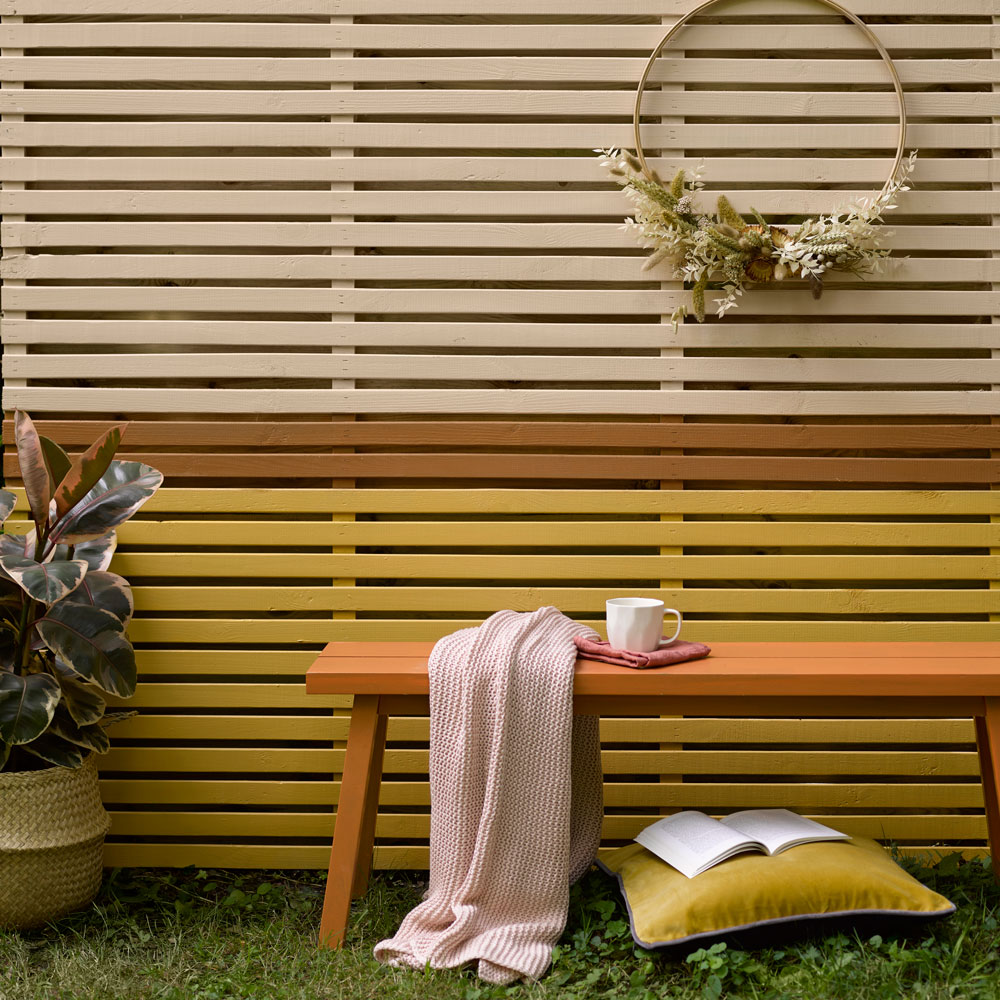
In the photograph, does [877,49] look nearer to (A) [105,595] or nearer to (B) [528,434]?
(B) [528,434]

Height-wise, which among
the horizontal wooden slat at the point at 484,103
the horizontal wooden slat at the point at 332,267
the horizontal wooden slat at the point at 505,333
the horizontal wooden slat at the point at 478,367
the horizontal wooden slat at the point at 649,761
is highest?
the horizontal wooden slat at the point at 484,103

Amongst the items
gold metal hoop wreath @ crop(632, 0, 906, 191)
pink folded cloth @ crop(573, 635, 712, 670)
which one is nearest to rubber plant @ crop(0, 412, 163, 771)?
pink folded cloth @ crop(573, 635, 712, 670)

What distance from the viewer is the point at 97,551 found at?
8.43 feet

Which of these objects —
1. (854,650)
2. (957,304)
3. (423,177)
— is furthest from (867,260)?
(423,177)

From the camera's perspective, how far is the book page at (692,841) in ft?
7.23

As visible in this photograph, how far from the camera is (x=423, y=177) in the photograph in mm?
2846

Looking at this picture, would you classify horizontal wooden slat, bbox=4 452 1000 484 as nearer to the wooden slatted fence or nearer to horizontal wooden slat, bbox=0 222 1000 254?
the wooden slatted fence

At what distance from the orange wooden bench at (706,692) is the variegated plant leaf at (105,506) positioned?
2.14 feet

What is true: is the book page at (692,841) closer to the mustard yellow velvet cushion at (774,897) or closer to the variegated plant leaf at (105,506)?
the mustard yellow velvet cushion at (774,897)

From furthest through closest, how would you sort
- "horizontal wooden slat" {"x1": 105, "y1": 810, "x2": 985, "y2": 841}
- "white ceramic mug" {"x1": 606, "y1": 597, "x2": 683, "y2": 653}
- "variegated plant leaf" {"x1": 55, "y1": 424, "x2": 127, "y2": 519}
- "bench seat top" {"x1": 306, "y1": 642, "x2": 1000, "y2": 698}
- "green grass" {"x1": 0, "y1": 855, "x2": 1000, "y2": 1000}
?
"horizontal wooden slat" {"x1": 105, "y1": 810, "x2": 985, "y2": 841}, "variegated plant leaf" {"x1": 55, "y1": 424, "x2": 127, "y2": 519}, "white ceramic mug" {"x1": 606, "y1": 597, "x2": 683, "y2": 653}, "bench seat top" {"x1": 306, "y1": 642, "x2": 1000, "y2": 698}, "green grass" {"x1": 0, "y1": 855, "x2": 1000, "y2": 1000}

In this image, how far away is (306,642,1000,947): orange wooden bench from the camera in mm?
2172

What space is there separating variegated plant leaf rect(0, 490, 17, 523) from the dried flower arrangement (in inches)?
73.0

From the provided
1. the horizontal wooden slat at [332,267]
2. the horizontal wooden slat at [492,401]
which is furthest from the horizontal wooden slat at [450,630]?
the horizontal wooden slat at [332,267]

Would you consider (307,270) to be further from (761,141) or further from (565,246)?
(761,141)
